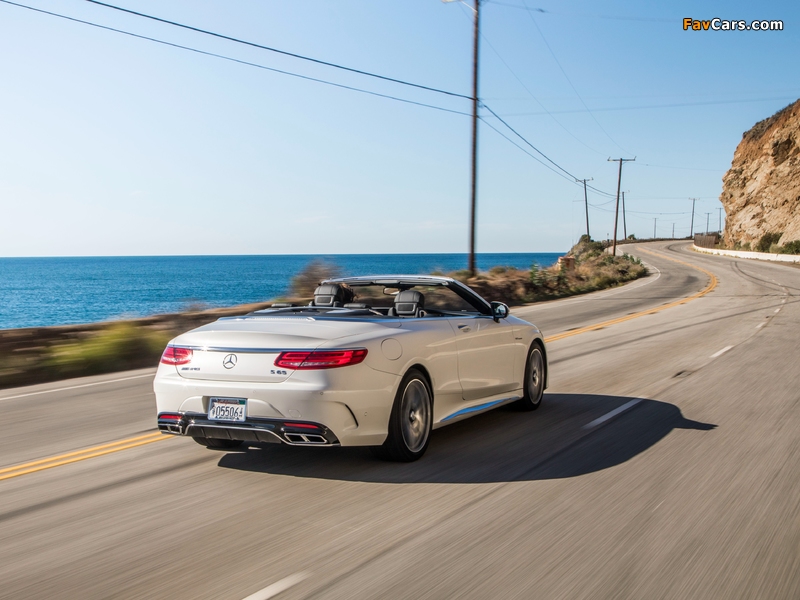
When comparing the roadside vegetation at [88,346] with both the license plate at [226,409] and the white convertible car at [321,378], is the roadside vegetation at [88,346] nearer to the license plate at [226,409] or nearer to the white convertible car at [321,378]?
the white convertible car at [321,378]

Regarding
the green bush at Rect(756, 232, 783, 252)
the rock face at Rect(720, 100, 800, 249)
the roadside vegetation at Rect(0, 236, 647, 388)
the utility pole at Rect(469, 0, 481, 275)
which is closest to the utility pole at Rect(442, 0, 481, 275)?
the utility pole at Rect(469, 0, 481, 275)

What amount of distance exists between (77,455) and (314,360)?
2.55m

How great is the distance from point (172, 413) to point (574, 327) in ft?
47.7

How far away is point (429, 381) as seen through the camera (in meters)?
6.26

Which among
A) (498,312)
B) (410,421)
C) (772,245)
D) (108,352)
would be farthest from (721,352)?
(772,245)

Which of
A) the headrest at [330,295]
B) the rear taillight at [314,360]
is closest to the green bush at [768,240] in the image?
the headrest at [330,295]

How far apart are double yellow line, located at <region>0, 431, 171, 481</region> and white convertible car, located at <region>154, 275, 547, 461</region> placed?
826 millimetres

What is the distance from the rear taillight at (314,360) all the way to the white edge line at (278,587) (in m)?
1.74

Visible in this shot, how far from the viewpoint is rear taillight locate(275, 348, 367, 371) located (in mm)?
5352

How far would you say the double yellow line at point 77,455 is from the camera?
6.04 m

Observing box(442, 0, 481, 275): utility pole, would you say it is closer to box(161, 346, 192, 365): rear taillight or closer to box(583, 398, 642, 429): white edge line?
Result: box(583, 398, 642, 429): white edge line

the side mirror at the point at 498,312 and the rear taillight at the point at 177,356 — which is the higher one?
the side mirror at the point at 498,312

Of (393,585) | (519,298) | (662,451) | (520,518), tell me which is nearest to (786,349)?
(662,451)

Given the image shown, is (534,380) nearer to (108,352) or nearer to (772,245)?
(108,352)
